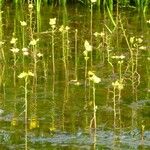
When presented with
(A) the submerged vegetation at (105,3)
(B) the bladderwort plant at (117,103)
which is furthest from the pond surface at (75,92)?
(A) the submerged vegetation at (105,3)

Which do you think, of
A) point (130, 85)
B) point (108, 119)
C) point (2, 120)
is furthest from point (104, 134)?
point (130, 85)

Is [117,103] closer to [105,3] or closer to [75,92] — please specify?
[75,92]

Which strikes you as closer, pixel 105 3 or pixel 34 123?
pixel 34 123

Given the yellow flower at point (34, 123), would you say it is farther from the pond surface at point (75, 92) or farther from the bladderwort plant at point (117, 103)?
the bladderwort plant at point (117, 103)

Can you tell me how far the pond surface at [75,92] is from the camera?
14.1ft

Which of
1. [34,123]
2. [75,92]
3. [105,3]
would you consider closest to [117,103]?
[75,92]

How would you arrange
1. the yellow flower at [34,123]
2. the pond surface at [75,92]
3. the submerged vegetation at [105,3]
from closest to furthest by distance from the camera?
the pond surface at [75,92] < the yellow flower at [34,123] < the submerged vegetation at [105,3]

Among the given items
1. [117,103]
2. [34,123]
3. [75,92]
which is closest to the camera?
[34,123]

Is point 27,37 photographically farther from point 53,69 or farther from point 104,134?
point 104,134

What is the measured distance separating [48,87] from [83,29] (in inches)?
102

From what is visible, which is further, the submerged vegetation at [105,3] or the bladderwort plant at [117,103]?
the submerged vegetation at [105,3]

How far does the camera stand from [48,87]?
555 cm

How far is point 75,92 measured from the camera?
5398mm

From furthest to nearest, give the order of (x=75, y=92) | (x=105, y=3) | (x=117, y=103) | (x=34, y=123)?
1. (x=105, y=3)
2. (x=75, y=92)
3. (x=117, y=103)
4. (x=34, y=123)
